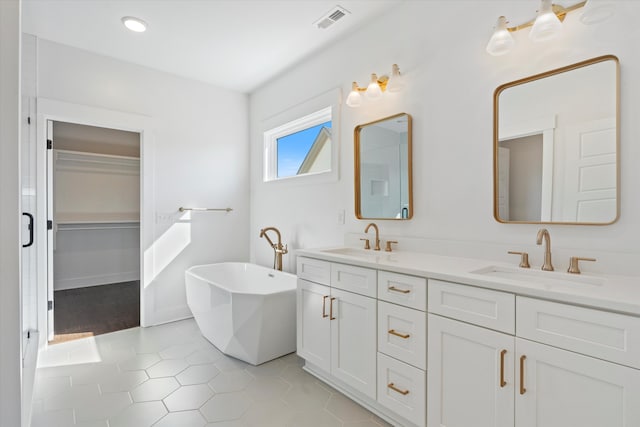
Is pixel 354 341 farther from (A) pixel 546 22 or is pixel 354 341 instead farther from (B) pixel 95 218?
(B) pixel 95 218

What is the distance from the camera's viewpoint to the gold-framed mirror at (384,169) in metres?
2.26

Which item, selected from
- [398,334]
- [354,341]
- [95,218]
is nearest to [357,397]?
[354,341]

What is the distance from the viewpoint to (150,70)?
3330 mm

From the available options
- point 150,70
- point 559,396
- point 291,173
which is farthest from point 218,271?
point 559,396

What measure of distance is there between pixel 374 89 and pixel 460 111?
0.66 meters

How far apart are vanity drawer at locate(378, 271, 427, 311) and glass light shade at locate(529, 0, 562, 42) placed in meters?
1.30

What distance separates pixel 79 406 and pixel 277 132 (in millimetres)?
2940

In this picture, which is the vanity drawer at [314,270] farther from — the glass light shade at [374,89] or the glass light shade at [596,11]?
the glass light shade at [596,11]

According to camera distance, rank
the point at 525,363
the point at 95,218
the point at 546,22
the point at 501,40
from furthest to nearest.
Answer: the point at 95,218
the point at 501,40
the point at 546,22
the point at 525,363

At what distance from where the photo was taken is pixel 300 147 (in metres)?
3.46

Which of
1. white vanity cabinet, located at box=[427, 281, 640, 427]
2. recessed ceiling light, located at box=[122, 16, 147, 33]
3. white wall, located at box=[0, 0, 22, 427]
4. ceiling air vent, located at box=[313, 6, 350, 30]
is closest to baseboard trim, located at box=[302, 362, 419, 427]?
white vanity cabinet, located at box=[427, 281, 640, 427]

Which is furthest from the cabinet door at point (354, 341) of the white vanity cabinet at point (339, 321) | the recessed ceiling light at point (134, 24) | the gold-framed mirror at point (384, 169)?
the recessed ceiling light at point (134, 24)

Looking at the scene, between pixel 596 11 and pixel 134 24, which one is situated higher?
pixel 134 24

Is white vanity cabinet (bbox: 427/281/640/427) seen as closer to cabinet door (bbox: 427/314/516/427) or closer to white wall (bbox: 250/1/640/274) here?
cabinet door (bbox: 427/314/516/427)
